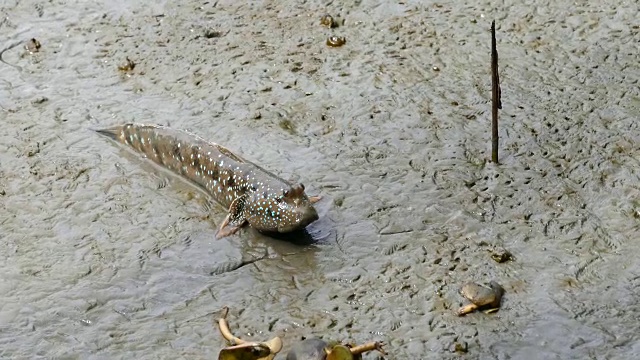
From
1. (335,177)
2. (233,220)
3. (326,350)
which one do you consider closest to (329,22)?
(335,177)

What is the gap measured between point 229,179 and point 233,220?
229 millimetres

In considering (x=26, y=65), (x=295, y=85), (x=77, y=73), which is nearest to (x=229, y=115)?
(x=295, y=85)

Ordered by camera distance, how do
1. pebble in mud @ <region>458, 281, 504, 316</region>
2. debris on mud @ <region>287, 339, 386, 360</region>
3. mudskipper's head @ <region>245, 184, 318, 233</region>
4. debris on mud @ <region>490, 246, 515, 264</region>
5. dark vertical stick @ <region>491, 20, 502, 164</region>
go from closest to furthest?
debris on mud @ <region>287, 339, 386, 360</region> < pebble in mud @ <region>458, 281, 504, 316</region> < debris on mud @ <region>490, 246, 515, 264</region> < mudskipper's head @ <region>245, 184, 318, 233</region> < dark vertical stick @ <region>491, 20, 502, 164</region>

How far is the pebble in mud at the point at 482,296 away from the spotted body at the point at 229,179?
0.85 meters

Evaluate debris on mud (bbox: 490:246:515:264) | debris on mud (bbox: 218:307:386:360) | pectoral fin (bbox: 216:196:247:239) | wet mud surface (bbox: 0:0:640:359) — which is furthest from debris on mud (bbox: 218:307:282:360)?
debris on mud (bbox: 490:246:515:264)

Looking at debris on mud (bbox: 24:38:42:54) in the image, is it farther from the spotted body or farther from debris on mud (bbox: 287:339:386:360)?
debris on mud (bbox: 287:339:386:360)

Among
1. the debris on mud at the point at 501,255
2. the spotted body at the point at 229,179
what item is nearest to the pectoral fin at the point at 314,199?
the spotted body at the point at 229,179

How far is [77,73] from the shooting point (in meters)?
5.97

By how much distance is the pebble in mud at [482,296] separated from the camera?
3.86 metres

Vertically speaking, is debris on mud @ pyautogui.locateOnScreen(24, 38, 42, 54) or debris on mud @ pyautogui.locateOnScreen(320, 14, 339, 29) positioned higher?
debris on mud @ pyautogui.locateOnScreen(320, 14, 339, 29)

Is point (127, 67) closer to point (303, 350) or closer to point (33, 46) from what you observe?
point (33, 46)

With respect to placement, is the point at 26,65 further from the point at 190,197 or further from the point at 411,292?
the point at 411,292

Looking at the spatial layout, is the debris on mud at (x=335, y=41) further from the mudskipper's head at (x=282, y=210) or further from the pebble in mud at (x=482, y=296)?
the pebble in mud at (x=482, y=296)

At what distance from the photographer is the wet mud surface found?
3.90 metres
